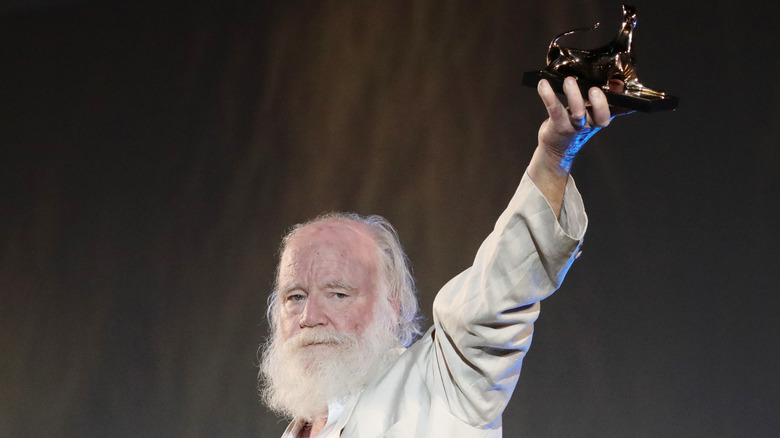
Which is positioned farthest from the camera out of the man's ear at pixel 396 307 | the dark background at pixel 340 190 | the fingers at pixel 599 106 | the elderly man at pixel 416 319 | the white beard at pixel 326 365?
the dark background at pixel 340 190

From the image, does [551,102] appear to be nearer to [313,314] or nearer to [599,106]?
[599,106]

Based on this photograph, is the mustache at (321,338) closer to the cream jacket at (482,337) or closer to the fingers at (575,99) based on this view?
the cream jacket at (482,337)

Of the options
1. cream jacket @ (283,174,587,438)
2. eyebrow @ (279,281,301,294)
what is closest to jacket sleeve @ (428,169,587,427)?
cream jacket @ (283,174,587,438)

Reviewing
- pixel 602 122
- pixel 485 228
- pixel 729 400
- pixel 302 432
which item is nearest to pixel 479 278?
pixel 602 122

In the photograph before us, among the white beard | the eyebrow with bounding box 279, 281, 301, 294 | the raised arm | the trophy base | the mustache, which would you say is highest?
the trophy base

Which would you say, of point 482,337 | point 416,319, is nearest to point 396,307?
point 416,319

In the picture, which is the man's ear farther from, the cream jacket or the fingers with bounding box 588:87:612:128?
the fingers with bounding box 588:87:612:128

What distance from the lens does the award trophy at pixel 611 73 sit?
3.33 feet

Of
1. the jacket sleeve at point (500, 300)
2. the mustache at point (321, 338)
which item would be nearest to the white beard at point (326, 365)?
the mustache at point (321, 338)

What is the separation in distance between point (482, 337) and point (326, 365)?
0.58 metres

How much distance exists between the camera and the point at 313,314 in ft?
5.71

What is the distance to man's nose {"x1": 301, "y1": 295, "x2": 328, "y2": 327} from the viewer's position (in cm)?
174

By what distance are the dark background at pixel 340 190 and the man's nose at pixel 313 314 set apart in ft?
2.29

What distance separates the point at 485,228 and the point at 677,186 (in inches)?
20.7
